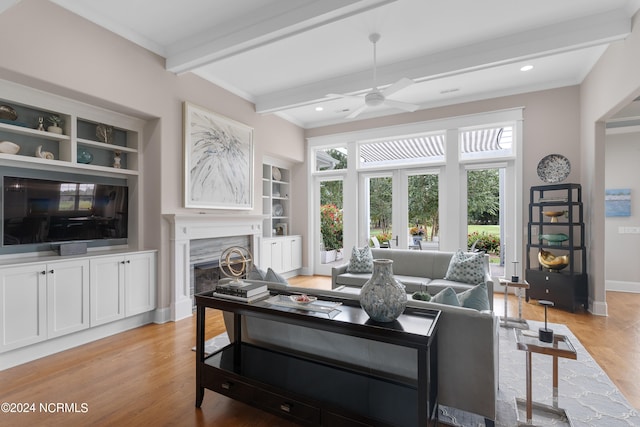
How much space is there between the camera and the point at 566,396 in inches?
87.3

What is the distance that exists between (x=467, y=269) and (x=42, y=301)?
454 centimetres

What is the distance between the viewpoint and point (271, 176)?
249 inches

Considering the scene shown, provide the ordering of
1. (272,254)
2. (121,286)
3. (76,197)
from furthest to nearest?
1. (272,254)
2. (121,286)
3. (76,197)

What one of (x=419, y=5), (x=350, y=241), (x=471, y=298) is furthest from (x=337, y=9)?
(x=350, y=241)

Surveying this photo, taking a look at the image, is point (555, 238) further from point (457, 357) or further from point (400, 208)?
point (457, 357)

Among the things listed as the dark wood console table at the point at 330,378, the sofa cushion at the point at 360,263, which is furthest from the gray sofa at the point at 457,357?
the sofa cushion at the point at 360,263

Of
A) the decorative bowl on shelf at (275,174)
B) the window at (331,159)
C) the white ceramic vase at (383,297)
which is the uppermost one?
the window at (331,159)

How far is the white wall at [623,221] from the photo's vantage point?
5.07 m

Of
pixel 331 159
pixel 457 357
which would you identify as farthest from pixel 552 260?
pixel 331 159

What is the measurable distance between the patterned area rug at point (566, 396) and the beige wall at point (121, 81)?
202 cm

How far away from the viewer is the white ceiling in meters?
2.99

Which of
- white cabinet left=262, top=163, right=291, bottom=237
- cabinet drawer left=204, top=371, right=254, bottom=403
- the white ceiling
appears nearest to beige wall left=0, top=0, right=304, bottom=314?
the white ceiling

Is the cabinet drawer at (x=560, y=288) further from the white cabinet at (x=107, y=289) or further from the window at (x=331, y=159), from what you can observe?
the white cabinet at (x=107, y=289)

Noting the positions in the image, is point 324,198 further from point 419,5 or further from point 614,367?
point 614,367
